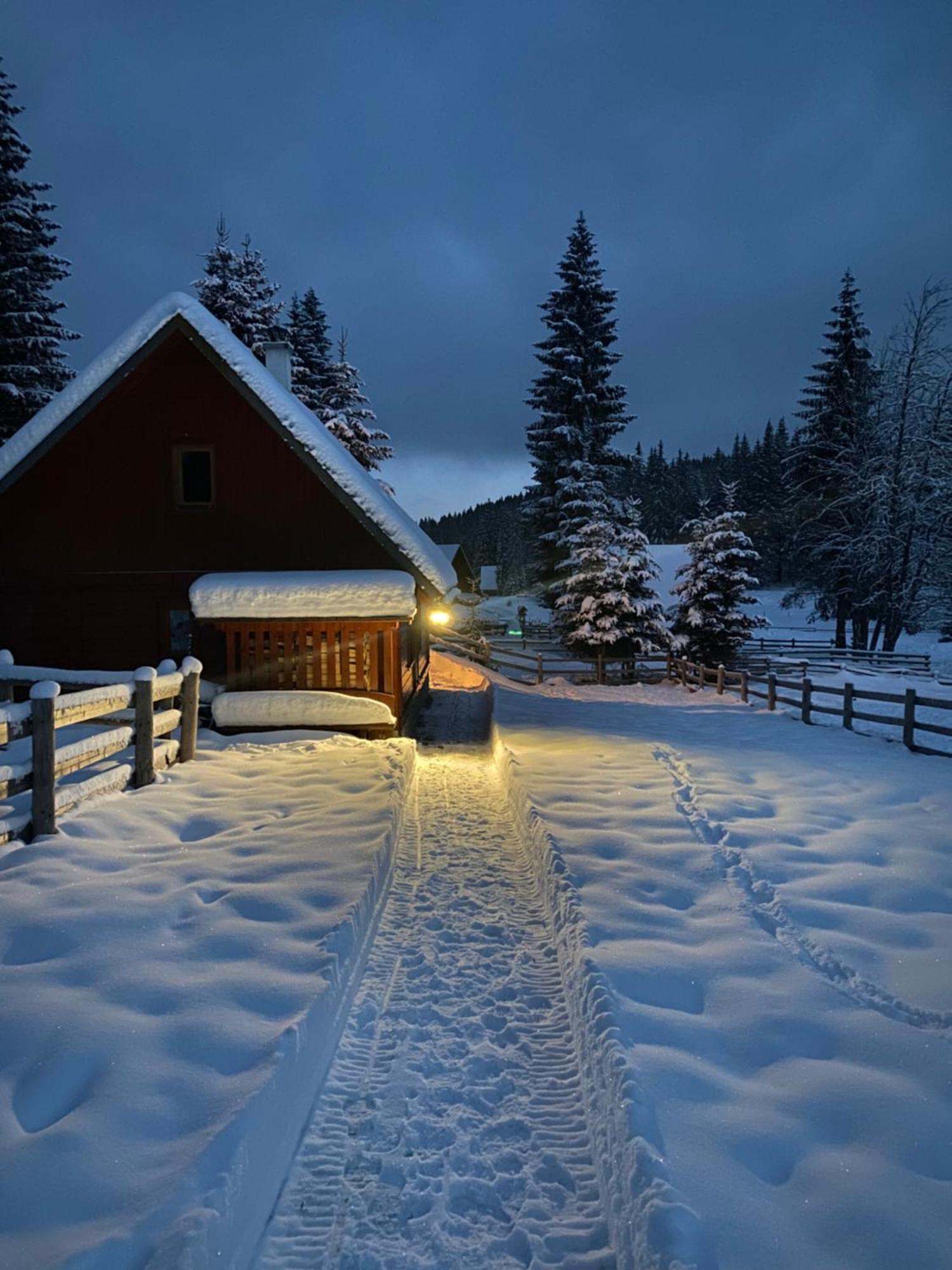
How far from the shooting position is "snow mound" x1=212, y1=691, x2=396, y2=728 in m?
11.7

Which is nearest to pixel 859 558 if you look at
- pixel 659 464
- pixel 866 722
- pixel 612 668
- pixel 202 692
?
pixel 612 668

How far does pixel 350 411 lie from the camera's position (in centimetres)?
2822

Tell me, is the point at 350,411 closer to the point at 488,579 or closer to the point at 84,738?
the point at 84,738

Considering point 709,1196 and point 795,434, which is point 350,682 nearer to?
point 709,1196

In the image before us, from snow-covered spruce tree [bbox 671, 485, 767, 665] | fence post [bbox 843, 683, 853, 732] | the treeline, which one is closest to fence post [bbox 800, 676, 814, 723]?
fence post [bbox 843, 683, 853, 732]

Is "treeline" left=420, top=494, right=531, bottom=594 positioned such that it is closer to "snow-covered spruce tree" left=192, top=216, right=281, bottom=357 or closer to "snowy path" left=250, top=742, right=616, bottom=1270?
"snow-covered spruce tree" left=192, top=216, right=281, bottom=357

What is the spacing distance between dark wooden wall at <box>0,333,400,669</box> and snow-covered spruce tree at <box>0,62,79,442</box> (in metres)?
9.52

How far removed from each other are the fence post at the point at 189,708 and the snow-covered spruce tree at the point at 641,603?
696 inches

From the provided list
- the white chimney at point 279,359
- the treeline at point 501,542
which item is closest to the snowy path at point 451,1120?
the white chimney at point 279,359

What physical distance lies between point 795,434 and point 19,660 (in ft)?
116

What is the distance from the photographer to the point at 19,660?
44.2 feet

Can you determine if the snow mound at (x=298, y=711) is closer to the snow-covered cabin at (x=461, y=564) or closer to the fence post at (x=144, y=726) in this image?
the fence post at (x=144, y=726)

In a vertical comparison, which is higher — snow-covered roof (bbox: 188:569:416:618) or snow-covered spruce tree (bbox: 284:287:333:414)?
snow-covered spruce tree (bbox: 284:287:333:414)

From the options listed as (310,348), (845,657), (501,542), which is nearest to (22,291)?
(310,348)
